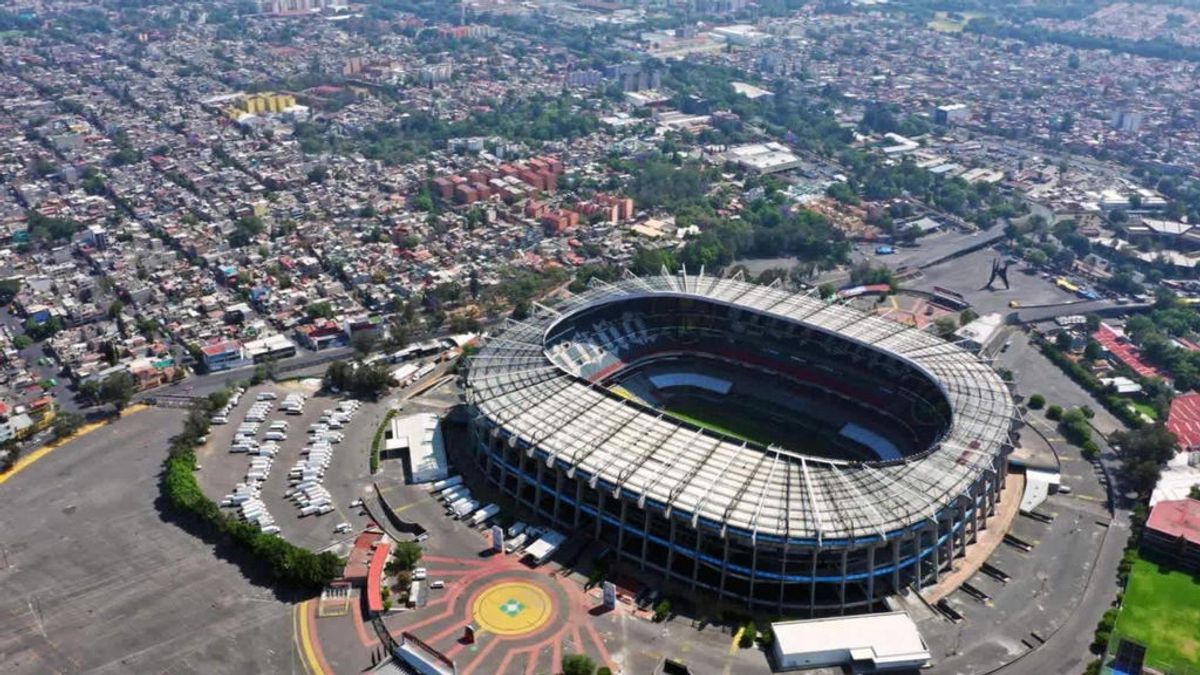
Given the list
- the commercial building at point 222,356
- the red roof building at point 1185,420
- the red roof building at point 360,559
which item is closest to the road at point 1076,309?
the red roof building at point 1185,420

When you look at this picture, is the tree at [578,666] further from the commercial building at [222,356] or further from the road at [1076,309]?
the road at [1076,309]

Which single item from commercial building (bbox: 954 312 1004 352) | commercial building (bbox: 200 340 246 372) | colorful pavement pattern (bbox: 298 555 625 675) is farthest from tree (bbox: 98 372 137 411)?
commercial building (bbox: 954 312 1004 352)

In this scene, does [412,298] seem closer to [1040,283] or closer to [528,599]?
[528,599]

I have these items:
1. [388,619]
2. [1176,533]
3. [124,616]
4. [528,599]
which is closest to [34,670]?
[124,616]

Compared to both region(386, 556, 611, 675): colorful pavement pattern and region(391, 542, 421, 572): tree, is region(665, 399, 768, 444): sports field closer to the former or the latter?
region(386, 556, 611, 675): colorful pavement pattern

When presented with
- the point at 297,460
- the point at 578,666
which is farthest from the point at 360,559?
the point at 578,666
